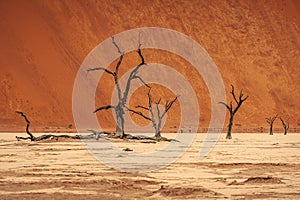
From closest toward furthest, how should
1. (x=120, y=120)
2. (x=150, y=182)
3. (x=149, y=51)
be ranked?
(x=150, y=182), (x=120, y=120), (x=149, y=51)

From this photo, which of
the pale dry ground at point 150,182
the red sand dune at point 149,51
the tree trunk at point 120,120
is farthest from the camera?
the red sand dune at point 149,51

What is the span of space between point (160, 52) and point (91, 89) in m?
16.1

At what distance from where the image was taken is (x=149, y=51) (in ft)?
249

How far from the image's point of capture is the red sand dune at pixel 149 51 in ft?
203

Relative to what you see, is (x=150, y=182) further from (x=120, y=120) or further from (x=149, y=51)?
(x=149, y=51)

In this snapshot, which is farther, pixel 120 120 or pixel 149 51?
pixel 149 51

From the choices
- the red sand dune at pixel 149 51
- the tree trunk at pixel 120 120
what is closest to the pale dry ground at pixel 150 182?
the tree trunk at pixel 120 120

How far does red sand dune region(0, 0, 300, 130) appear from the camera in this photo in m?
62.0

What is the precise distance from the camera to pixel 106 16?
256 feet

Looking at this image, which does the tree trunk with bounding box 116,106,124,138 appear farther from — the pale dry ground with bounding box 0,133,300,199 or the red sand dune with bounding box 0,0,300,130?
the red sand dune with bounding box 0,0,300,130

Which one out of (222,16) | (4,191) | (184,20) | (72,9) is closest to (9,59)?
(72,9)

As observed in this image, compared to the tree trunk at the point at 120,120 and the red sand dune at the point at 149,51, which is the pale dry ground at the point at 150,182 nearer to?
the tree trunk at the point at 120,120

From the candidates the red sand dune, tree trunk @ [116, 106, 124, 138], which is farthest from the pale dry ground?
the red sand dune

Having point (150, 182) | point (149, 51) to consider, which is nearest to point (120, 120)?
point (150, 182)
